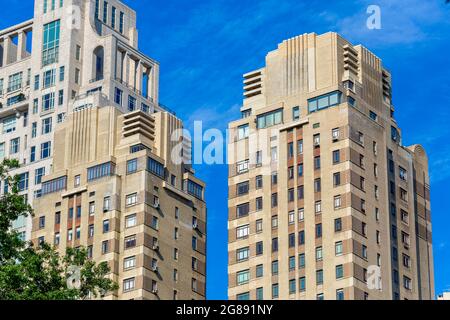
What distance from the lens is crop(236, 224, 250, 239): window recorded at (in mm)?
133375

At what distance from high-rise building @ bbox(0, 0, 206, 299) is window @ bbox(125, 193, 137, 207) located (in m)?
0.17

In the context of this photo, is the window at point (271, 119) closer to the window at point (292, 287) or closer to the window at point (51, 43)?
the window at point (292, 287)

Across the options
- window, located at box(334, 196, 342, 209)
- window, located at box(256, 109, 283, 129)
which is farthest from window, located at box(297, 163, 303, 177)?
window, located at box(256, 109, 283, 129)

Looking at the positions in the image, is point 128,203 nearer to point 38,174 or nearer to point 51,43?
point 38,174

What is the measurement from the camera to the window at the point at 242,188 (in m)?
136

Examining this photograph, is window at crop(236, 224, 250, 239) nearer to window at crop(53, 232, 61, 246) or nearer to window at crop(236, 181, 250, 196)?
window at crop(236, 181, 250, 196)

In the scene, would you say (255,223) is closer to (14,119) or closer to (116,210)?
(116,210)

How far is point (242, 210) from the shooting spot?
5310 inches

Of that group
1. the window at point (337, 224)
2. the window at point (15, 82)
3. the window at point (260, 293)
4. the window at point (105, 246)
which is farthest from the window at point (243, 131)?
the window at point (15, 82)

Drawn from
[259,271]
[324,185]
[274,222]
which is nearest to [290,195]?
[274,222]

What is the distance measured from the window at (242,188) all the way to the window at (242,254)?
6.90 meters

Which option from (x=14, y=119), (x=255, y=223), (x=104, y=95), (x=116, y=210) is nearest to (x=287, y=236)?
(x=255, y=223)

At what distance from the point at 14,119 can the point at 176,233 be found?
3702 cm

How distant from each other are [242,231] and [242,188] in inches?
213
